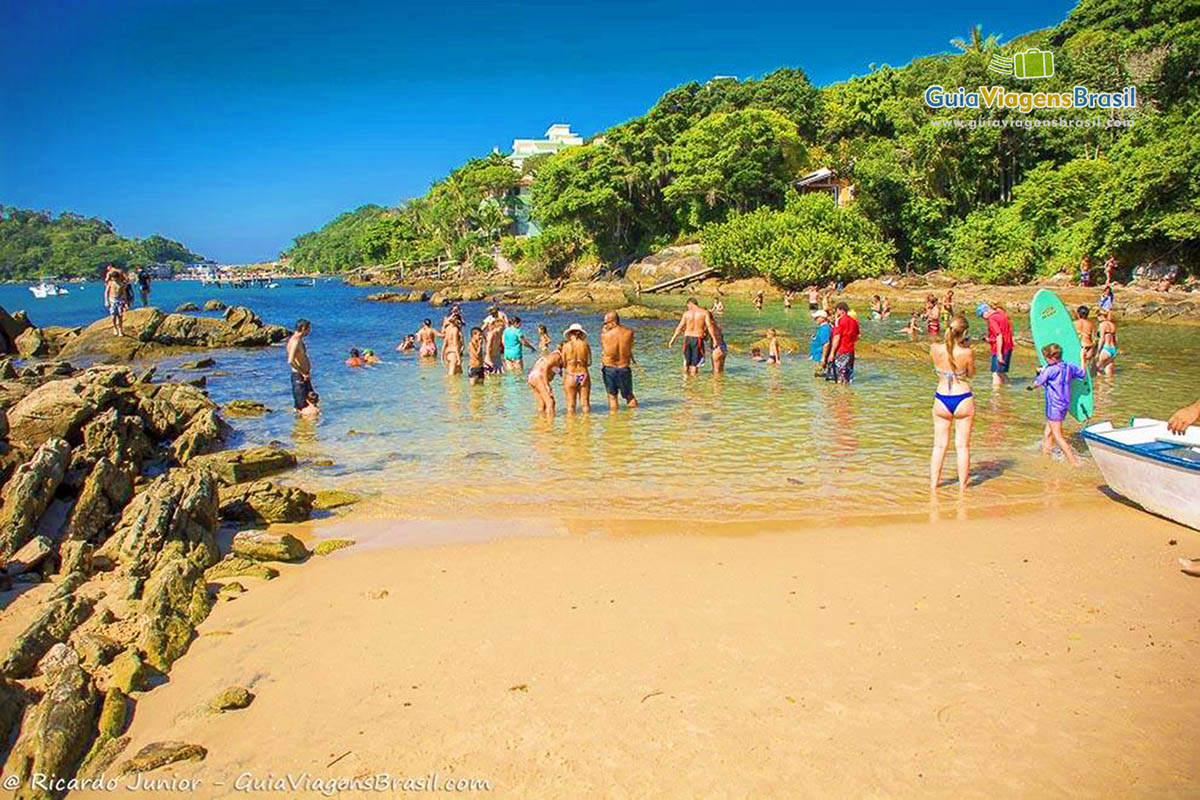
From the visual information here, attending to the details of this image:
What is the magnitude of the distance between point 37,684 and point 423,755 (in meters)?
2.56

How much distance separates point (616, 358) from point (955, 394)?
620cm

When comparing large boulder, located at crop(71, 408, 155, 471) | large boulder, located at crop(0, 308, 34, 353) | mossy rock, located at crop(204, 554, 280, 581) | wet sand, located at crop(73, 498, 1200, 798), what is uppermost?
large boulder, located at crop(0, 308, 34, 353)

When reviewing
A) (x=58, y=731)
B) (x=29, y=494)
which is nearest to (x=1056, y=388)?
(x=58, y=731)

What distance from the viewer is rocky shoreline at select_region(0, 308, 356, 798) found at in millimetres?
3871

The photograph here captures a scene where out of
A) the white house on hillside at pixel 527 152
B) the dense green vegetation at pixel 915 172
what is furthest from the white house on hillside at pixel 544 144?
the dense green vegetation at pixel 915 172

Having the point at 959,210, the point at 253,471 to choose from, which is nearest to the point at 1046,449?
the point at 253,471

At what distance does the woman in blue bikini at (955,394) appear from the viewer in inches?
302

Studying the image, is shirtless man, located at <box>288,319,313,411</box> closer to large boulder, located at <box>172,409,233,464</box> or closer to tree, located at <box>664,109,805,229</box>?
large boulder, located at <box>172,409,233,464</box>

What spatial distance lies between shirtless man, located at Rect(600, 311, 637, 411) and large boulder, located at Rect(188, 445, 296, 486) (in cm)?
541

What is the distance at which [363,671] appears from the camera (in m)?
4.42

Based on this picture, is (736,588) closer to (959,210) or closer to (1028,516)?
(1028,516)

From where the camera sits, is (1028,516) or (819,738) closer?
(819,738)

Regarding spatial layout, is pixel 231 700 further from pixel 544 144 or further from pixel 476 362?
pixel 544 144

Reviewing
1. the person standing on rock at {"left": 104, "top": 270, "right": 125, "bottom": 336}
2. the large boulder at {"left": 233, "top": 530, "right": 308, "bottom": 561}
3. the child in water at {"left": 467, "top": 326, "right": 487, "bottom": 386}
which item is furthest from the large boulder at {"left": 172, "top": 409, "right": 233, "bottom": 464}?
the person standing on rock at {"left": 104, "top": 270, "right": 125, "bottom": 336}
